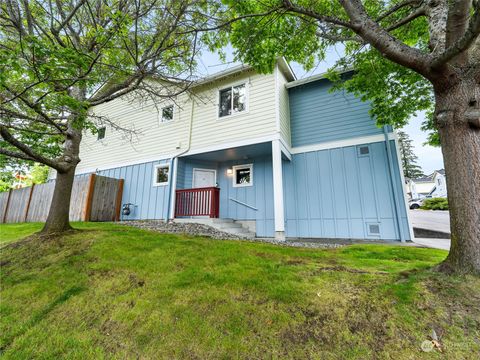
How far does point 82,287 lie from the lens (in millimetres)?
2789

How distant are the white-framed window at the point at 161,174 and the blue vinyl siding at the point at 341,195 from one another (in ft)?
16.9

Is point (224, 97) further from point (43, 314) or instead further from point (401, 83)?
point (43, 314)

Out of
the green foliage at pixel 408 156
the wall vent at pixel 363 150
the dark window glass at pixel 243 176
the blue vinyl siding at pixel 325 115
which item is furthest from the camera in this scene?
the green foliage at pixel 408 156

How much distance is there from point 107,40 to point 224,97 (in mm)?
5439

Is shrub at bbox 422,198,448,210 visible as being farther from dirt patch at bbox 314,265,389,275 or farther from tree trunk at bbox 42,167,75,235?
tree trunk at bbox 42,167,75,235

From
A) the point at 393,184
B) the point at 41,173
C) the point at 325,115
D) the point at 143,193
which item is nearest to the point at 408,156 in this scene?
the point at 325,115

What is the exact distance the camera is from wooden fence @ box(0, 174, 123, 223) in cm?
902

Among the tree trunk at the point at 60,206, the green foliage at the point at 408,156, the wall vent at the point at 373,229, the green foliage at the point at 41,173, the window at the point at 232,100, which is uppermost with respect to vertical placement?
the green foliage at the point at 408,156

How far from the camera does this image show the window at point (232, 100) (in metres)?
8.33

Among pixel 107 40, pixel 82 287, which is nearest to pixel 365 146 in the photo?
pixel 107 40

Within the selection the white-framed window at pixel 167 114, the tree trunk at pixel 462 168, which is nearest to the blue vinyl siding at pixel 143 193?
the white-framed window at pixel 167 114

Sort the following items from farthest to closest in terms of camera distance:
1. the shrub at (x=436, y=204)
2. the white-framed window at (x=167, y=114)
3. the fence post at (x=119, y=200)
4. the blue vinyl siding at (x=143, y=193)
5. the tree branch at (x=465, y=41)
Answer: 1. the shrub at (x=436, y=204)
2. the fence post at (x=119, y=200)
3. the white-framed window at (x=167, y=114)
4. the blue vinyl siding at (x=143, y=193)
5. the tree branch at (x=465, y=41)

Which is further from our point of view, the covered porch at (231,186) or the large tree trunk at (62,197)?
the covered porch at (231,186)

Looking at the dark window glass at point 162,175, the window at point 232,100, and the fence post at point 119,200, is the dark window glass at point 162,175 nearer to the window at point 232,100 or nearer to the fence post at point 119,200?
the fence post at point 119,200
